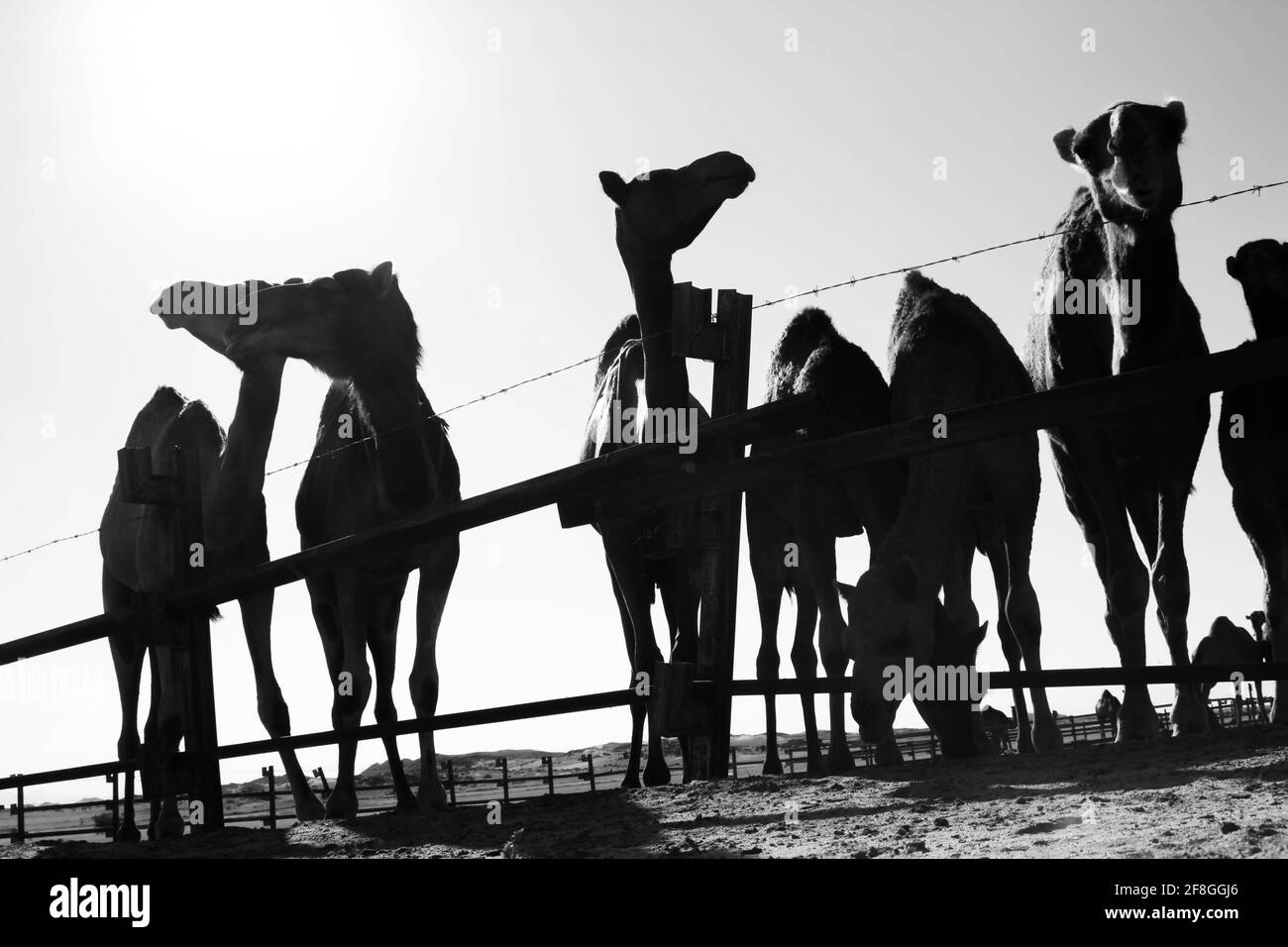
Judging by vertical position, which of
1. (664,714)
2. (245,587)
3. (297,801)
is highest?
(245,587)

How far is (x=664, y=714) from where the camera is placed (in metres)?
6.29

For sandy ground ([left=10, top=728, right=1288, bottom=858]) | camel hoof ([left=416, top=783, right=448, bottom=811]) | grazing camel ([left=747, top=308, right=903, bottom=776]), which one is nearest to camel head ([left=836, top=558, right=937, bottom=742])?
sandy ground ([left=10, top=728, right=1288, bottom=858])

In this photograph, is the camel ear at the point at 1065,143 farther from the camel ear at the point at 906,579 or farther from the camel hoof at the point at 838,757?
the camel hoof at the point at 838,757

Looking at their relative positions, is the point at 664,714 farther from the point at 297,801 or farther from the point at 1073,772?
the point at 297,801

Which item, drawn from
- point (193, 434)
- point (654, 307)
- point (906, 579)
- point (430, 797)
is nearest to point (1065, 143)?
point (654, 307)

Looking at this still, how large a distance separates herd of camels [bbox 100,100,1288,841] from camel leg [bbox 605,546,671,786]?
0.03 metres

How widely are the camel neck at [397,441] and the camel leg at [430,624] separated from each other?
0.42 meters

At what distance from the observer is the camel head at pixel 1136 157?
632 centimetres

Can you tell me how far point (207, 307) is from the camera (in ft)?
32.2

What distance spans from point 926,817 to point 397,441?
225 inches

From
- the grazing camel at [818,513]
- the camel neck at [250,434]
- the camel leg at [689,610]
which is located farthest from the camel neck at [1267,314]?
the camel neck at [250,434]
